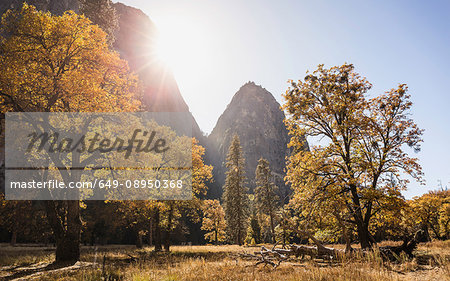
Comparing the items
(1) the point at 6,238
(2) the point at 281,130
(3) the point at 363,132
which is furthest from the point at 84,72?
(2) the point at 281,130

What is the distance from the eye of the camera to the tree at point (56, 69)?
9.78 metres

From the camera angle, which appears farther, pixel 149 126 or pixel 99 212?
pixel 99 212

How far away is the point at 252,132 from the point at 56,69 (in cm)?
15414

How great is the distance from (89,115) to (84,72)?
7.09 feet

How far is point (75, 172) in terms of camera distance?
11234mm

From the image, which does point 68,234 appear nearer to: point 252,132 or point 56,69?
point 56,69

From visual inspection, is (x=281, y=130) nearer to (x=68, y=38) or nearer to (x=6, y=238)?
(x=6, y=238)

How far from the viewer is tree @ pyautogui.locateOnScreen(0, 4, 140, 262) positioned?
9781 mm

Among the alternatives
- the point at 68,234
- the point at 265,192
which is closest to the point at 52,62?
the point at 68,234

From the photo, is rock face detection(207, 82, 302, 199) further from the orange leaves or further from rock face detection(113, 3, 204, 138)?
the orange leaves

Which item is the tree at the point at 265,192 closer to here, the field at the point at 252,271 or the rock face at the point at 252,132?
the field at the point at 252,271

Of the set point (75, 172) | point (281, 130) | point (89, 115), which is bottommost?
point (75, 172)

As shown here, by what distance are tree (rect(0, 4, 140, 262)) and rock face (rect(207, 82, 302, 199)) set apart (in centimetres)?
13124

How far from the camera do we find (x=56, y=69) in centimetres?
1073
